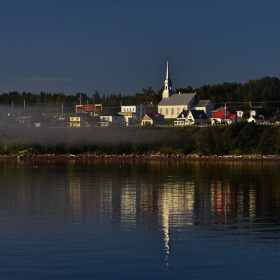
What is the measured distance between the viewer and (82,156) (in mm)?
100500

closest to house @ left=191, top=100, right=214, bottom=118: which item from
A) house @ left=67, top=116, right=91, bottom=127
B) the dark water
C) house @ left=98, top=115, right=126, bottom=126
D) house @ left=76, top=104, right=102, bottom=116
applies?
house @ left=98, top=115, right=126, bottom=126

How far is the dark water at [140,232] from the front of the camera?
67.3 feet

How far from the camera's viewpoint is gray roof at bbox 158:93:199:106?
13675 cm

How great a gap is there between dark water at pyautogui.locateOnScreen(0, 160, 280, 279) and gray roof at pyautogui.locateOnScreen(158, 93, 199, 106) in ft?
300

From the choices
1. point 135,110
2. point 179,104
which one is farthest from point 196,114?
point 135,110

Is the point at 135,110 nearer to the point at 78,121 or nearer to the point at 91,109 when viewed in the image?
the point at 91,109

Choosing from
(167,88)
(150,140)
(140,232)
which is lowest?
(140,232)

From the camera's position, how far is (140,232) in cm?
2627

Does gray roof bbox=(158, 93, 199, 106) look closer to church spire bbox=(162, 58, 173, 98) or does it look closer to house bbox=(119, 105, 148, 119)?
church spire bbox=(162, 58, 173, 98)

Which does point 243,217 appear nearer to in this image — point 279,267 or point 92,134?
point 279,267

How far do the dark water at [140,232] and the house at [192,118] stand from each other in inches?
2986

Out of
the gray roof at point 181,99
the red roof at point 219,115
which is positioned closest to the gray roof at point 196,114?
the red roof at point 219,115

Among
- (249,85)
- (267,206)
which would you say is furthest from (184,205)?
(249,85)

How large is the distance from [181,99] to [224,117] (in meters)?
20.7
